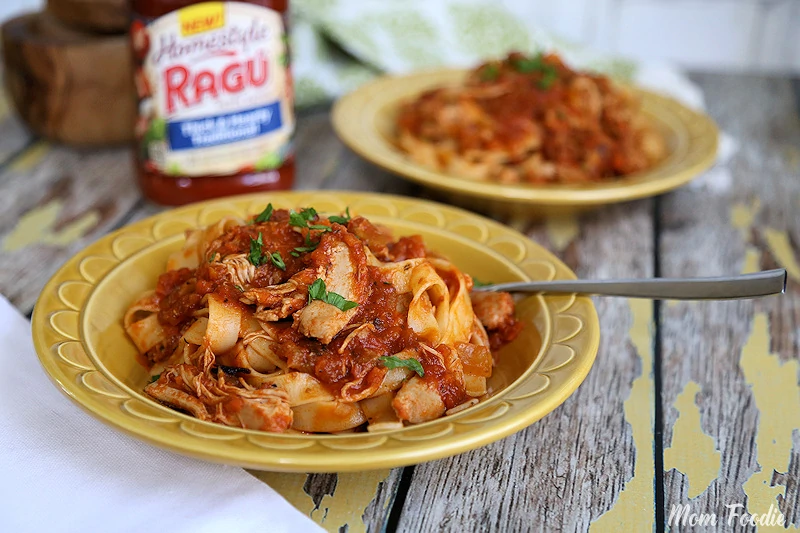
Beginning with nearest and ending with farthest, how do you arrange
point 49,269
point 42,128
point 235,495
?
1. point 235,495
2. point 49,269
3. point 42,128

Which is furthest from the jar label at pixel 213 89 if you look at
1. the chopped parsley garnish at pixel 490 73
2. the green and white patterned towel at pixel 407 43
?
the green and white patterned towel at pixel 407 43

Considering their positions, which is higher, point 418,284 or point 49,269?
point 418,284

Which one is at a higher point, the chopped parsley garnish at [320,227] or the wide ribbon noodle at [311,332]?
the chopped parsley garnish at [320,227]

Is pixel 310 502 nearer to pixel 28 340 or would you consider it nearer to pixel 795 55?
pixel 28 340

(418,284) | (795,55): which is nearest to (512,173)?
(418,284)

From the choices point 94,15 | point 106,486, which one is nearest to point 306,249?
point 106,486

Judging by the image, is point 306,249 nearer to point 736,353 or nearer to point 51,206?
point 736,353

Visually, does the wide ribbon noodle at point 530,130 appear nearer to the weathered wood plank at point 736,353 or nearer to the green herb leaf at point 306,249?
the weathered wood plank at point 736,353
